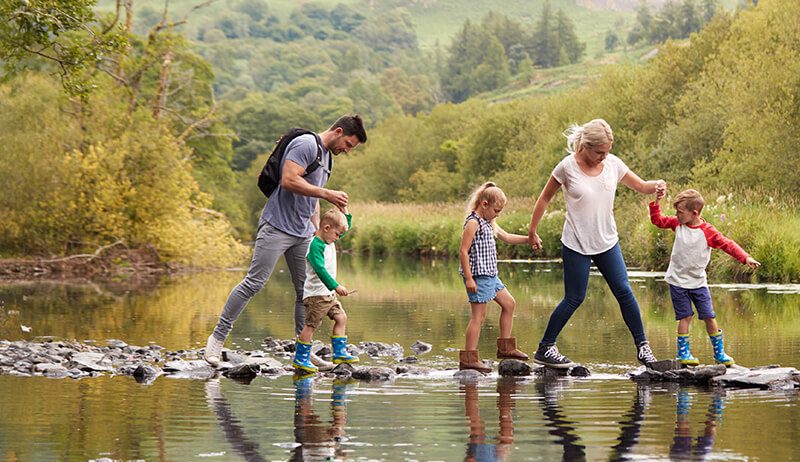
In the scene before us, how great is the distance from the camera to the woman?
1109 cm

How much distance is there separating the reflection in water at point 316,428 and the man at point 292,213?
5.41 feet

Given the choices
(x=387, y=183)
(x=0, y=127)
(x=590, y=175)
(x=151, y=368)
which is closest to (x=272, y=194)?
(x=151, y=368)

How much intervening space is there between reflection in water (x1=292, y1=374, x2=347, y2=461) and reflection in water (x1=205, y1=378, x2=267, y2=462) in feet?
0.81

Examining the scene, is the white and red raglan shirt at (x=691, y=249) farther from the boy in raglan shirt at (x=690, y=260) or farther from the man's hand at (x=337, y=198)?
the man's hand at (x=337, y=198)

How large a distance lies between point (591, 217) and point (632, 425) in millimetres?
3329

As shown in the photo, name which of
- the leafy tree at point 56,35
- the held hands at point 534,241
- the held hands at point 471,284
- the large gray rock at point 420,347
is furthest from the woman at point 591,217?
the leafy tree at point 56,35

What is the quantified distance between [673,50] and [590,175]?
43268 mm

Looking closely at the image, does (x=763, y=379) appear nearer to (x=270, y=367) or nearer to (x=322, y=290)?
(x=322, y=290)

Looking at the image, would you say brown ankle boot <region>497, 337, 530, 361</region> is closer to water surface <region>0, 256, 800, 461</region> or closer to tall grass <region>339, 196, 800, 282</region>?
water surface <region>0, 256, 800, 461</region>

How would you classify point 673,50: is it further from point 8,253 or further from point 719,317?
point 719,317

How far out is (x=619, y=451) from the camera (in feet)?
23.4

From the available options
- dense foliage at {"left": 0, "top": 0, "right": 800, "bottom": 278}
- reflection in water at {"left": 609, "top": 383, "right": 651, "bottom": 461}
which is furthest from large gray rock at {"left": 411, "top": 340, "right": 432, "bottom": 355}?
dense foliage at {"left": 0, "top": 0, "right": 800, "bottom": 278}

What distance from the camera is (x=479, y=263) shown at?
1174 cm

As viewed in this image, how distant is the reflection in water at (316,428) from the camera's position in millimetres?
7179
